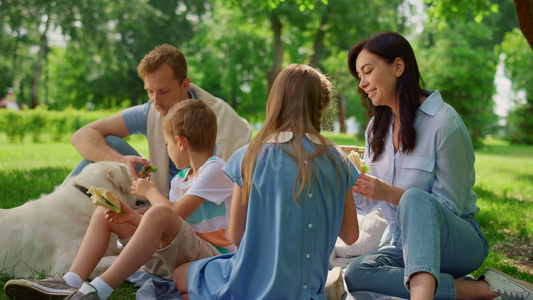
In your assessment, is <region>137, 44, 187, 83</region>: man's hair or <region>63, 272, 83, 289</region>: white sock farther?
<region>137, 44, 187, 83</region>: man's hair

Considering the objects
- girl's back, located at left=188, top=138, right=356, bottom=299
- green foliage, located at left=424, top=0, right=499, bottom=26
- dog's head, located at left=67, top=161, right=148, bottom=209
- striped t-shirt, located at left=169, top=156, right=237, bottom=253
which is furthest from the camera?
green foliage, located at left=424, top=0, right=499, bottom=26

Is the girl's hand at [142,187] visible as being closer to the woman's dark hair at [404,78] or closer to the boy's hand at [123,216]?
the boy's hand at [123,216]

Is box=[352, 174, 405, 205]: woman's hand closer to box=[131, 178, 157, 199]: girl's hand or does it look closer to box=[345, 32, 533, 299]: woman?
box=[345, 32, 533, 299]: woman

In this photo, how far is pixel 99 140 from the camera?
15.5 ft

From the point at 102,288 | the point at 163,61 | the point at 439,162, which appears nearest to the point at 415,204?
the point at 439,162

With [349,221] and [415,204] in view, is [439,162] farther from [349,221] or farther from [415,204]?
[349,221]

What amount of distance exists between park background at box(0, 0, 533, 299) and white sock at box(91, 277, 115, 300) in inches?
63.9

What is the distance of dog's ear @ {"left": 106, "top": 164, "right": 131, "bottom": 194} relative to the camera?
3734 mm

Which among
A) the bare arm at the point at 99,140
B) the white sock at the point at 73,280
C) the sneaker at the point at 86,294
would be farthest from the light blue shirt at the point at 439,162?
the bare arm at the point at 99,140

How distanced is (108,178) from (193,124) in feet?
2.92

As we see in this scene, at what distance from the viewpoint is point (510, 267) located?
405cm

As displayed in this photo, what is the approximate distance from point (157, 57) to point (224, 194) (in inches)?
69.9

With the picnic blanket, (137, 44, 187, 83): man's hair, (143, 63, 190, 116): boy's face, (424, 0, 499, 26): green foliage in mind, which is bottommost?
the picnic blanket

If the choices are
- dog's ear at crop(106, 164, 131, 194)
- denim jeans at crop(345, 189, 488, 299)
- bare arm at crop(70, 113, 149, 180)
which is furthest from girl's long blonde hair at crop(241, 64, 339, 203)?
bare arm at crop(70, 113, 149, 180)
